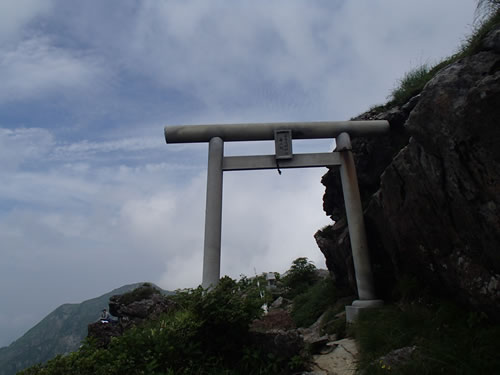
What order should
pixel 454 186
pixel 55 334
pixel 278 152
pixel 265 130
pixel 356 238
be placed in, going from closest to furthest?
pixel 454 186, pixel 356 238, pixel 278 152, pixel 265 130, pixel 55 334

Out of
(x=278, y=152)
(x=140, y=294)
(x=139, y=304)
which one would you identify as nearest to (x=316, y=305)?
(x=278, y=152)

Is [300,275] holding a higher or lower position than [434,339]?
higher

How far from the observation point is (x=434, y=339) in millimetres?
3951

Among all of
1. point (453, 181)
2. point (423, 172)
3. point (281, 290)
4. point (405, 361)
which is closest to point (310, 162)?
point (423, 172)

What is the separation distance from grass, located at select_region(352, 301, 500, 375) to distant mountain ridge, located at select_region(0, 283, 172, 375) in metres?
116

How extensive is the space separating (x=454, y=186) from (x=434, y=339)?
1.86 m

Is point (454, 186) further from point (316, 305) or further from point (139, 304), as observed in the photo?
point (139, 304)

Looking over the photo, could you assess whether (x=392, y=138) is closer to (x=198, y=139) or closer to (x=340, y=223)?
(x=340, y=223)

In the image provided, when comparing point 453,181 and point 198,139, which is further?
point 198,139

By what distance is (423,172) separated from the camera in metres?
4.39

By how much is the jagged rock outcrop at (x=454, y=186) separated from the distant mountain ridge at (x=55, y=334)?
116396mm

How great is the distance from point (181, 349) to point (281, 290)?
1125cm

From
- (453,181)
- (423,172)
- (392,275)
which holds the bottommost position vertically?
(392,275)

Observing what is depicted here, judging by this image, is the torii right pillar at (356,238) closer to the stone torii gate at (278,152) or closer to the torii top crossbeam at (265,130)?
the stone torii gate at (278,152)
